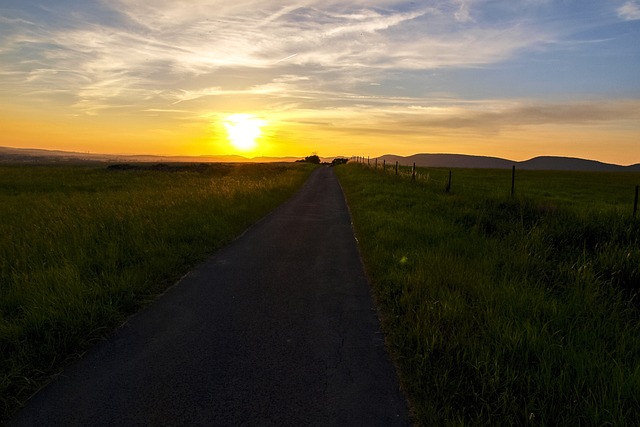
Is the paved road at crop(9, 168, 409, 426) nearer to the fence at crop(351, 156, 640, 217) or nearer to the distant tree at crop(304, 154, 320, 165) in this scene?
the fence at crop(351, 156, 640, 217)

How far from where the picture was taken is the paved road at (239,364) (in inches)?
128

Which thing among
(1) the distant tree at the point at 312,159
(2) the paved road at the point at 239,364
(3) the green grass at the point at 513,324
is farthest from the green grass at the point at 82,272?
(1) the distant tree at the point at 312,159

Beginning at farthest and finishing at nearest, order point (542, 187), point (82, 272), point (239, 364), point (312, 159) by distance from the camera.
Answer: point (312, 159)
point (542, 187)
point (82, 272)
point (239, 364)

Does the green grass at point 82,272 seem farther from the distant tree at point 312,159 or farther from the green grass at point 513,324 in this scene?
the distant tree at point 312,159

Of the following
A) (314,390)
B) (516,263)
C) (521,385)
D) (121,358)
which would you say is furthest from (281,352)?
(516,263)

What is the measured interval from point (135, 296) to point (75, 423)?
302cm

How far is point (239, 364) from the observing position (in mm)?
4035

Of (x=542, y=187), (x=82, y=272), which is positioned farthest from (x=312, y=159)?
(x=82, y=272)

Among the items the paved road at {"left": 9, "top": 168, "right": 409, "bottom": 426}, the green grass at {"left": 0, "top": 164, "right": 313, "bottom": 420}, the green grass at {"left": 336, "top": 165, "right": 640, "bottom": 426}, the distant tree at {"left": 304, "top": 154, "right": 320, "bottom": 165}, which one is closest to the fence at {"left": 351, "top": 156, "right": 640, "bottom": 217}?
the green grass at {"left": 336, "top": 165, "right": 640, "bottom": 426}

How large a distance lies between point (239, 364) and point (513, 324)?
126 inches

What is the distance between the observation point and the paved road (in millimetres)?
3254

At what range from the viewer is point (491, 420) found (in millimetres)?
3098

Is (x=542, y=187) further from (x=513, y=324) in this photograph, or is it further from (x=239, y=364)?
(x=239, y=364)

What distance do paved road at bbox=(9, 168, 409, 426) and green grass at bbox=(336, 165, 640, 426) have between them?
446mm
